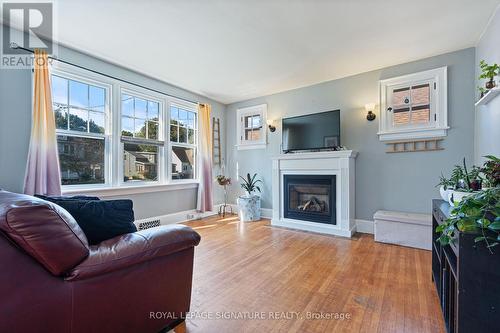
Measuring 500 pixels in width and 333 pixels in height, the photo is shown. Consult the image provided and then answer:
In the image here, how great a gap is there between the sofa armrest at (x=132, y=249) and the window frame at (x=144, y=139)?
8.25 ft

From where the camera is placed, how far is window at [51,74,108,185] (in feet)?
9.37

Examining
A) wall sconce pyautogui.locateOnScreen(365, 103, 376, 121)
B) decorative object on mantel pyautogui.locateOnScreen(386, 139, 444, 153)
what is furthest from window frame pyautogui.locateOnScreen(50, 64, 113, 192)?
decorative object on mantel pyautogui.locateOnScreen(386, 139, 444, 153)

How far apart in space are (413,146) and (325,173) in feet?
4.03

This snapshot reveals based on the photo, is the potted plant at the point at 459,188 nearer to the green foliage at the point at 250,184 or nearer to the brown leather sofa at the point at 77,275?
the brown leather sofa at the point at 77,275

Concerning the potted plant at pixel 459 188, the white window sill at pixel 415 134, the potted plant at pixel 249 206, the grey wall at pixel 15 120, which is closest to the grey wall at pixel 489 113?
the white window sill at pixel 415 134

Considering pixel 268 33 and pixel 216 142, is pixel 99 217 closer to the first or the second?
pixel 268 33

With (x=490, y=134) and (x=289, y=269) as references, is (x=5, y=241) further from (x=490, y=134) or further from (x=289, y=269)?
(x=490, y=134)

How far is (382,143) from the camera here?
343 centimetres

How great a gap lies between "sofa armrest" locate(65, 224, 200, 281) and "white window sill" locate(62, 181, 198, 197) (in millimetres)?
2236

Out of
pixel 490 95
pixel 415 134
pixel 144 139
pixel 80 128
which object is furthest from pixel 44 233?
pixel 415 134

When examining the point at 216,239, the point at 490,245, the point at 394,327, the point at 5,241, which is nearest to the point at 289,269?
the point at 394,327

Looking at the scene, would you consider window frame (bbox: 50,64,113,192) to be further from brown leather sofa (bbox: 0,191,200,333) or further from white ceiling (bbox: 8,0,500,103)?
brown leather sofa (bbox: 0,191,200,333)

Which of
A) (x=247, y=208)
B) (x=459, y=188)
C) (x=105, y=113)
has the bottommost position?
(x=247, y=208)

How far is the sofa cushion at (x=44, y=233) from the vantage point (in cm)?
83
